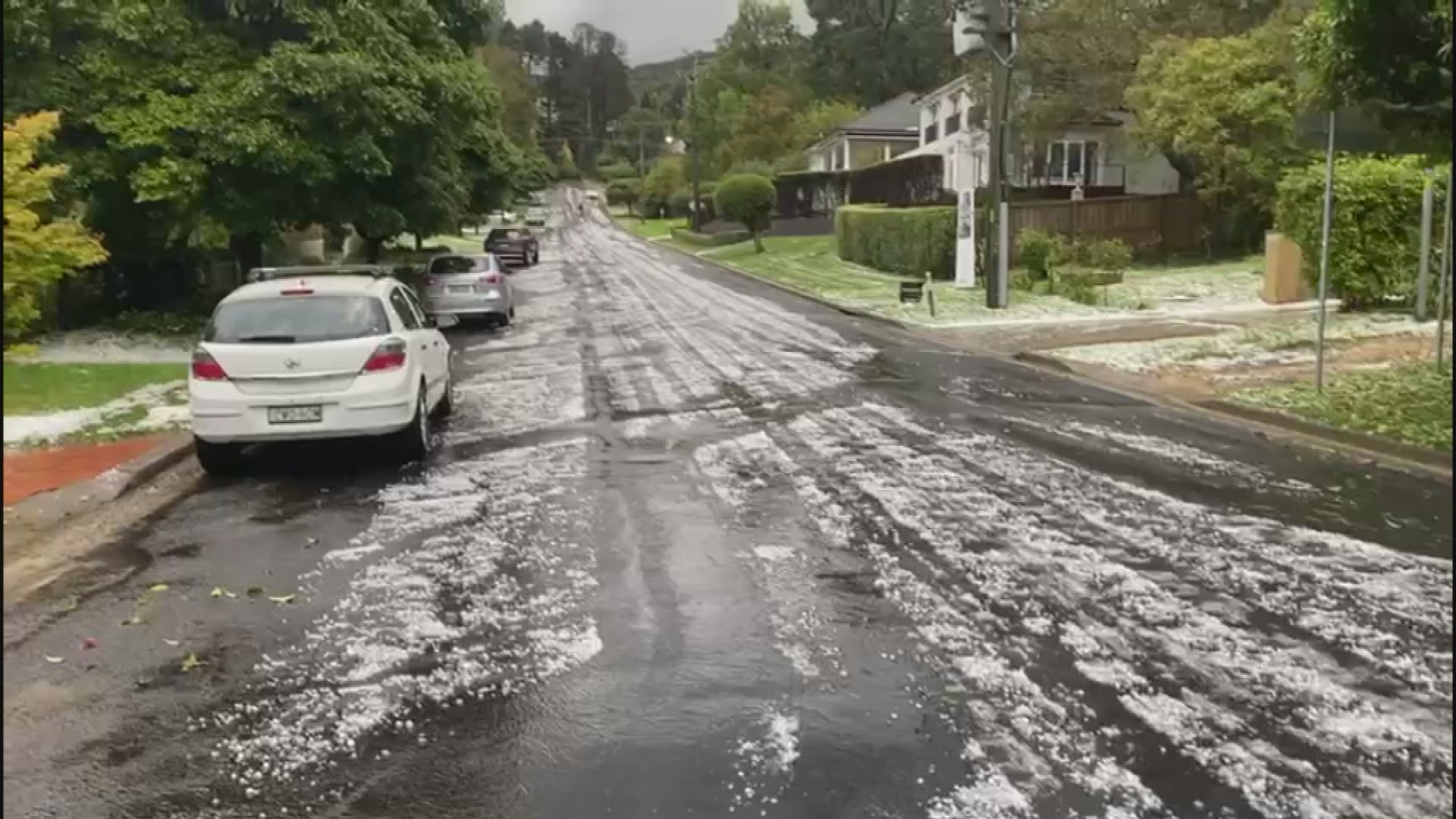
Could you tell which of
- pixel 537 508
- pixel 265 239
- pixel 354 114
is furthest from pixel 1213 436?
pixel 265 239

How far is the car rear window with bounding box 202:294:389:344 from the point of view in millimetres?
10047

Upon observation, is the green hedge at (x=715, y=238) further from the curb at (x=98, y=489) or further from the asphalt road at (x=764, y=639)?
the asphalt road at (x=764, y=639)

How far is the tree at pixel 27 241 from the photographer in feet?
29.5

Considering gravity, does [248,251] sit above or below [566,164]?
below

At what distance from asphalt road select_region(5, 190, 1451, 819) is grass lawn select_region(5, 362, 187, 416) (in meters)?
3.13

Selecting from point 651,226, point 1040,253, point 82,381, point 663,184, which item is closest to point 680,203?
point 651,226

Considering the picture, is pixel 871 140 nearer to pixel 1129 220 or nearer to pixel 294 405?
pixel 1129 220

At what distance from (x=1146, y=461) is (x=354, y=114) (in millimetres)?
12677

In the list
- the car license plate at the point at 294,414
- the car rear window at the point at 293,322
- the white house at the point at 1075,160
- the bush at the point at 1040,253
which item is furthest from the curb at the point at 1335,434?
the white house at the point at 1075,160

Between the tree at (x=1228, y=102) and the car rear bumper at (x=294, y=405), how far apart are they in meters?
25.4

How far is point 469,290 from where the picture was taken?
24.4 meters

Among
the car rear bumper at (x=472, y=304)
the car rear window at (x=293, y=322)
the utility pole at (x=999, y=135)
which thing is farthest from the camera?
the utility pole at (x=999, y=135)

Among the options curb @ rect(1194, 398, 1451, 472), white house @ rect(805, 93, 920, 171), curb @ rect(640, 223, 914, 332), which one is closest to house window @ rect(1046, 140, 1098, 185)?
curb @ rect(640, 223, 914, 332)

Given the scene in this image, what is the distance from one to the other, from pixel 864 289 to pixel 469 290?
1083 cm
